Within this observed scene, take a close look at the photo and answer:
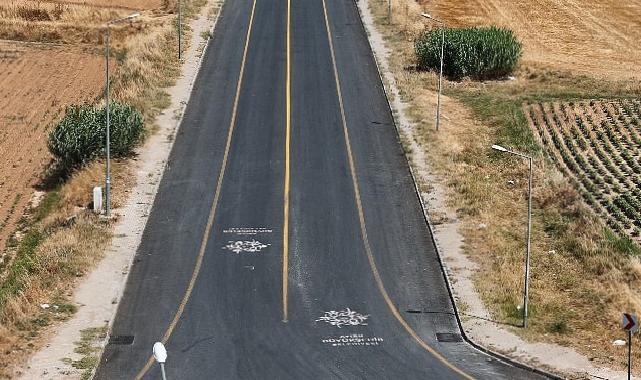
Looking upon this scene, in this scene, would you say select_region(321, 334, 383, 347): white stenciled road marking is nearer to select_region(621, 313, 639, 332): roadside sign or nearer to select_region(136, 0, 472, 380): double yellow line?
select_region(136, 0, 472, 380): double yellow line

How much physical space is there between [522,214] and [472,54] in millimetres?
26790

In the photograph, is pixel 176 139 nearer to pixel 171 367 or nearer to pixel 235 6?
pixel 171 367

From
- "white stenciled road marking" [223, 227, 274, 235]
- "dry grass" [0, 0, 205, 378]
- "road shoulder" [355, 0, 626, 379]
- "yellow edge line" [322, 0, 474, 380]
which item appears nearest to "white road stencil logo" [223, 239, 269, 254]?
"white stenciled road marking" [223, 227, 274, 235]

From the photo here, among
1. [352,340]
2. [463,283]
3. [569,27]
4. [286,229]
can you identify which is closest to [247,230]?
[286,229]

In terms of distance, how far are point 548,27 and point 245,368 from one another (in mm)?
63402

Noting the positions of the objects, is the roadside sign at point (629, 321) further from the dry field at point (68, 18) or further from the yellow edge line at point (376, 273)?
the dry field at point (68, 18)

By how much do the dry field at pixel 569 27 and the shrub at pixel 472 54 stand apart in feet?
11.8

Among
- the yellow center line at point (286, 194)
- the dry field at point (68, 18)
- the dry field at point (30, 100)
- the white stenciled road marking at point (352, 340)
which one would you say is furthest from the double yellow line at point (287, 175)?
the dry field at point (68, 18)

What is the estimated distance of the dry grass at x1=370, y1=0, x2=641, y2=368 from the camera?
4469 centimetres

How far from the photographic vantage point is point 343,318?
44.4 metres

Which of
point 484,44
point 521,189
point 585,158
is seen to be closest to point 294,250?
point 521,189

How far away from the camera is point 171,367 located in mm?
40156

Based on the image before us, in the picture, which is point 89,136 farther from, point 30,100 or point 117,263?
point 30,100

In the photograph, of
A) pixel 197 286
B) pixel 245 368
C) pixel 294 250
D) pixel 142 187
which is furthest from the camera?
pixel 142 187
